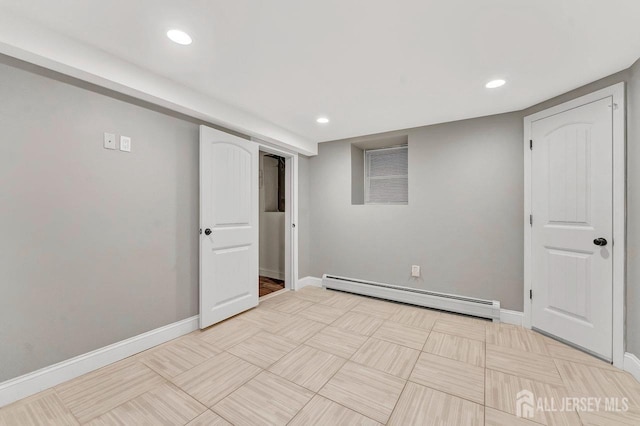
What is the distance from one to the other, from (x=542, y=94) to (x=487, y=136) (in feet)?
1.98

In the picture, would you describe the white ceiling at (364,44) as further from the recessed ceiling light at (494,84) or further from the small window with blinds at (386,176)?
the small window with blinds at (386,176)

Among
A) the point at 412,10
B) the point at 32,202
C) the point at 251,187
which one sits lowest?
the point at 32,202

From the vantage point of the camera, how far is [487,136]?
2.92m

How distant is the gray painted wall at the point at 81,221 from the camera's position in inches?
63.0

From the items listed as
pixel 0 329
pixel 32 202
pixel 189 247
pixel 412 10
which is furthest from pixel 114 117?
pixel 412 10

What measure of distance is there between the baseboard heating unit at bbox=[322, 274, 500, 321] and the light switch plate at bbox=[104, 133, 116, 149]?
3.01 m

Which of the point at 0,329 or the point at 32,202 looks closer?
the point at 0,329

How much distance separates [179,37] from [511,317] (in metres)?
3.85

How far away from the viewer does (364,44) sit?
1686 mm

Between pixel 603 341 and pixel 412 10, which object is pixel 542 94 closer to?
pixel 412 10

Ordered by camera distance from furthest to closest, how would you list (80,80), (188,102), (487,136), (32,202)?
1. (487,136)
2. (188,102)
3. (80,80)
4. (32,202)
